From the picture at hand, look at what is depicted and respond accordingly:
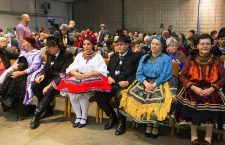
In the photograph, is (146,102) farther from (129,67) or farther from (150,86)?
(129,67)

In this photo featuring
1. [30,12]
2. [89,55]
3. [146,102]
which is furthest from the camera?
[30,12]

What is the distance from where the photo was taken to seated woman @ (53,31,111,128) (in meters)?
3.36

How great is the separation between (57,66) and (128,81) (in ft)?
3.34

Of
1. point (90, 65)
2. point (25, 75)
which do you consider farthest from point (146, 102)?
point (25, 75)

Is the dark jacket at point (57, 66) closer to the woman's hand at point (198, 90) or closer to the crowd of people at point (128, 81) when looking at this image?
the crowd of people at point (128, 81)

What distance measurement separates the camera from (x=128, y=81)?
335cm

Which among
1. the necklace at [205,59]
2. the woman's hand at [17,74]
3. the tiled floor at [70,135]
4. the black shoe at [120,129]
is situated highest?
the necklace at [205,59]

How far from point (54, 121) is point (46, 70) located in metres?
0.68

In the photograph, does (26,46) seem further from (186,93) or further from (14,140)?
(186,93)

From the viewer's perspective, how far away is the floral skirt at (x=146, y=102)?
2861 millimetres

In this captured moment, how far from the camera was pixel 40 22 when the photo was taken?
41.5 feet

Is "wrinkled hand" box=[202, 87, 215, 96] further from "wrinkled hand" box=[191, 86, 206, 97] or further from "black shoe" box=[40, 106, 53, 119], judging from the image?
"black shoe" box=[40, 106, 53, 119]

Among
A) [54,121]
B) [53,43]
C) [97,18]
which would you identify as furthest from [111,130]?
[97,18]

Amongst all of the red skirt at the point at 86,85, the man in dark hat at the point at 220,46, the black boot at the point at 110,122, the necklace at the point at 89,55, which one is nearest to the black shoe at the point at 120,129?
the black boot at the point at 110,122
